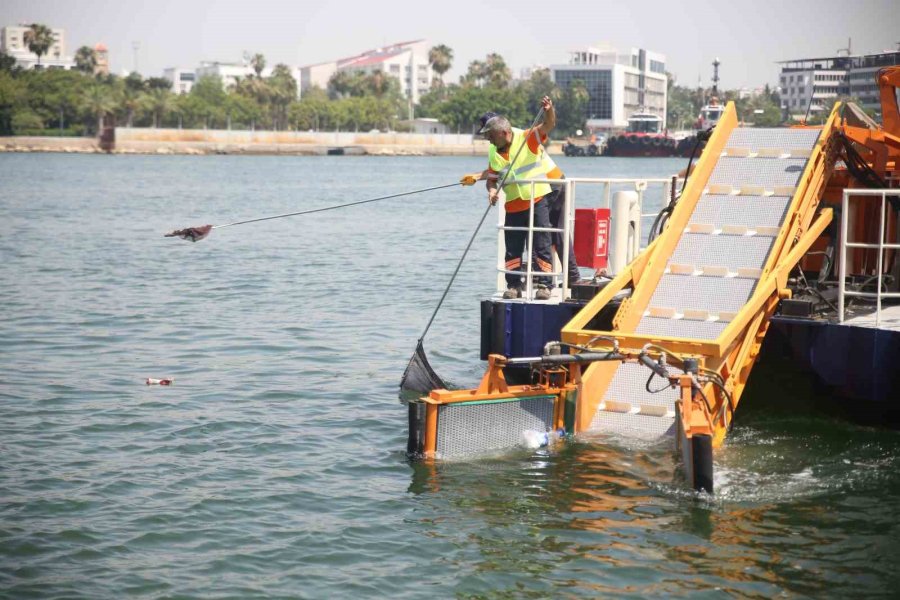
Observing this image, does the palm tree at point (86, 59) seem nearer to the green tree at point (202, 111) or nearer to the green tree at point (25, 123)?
the green tree at point (202, 111)

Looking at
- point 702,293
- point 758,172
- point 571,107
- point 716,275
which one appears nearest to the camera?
point 702,293

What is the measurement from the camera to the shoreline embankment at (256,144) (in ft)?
468

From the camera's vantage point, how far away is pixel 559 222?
42.3 ft

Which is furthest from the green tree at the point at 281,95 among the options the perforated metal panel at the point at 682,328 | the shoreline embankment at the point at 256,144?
the perforated metal panel at the point at 682,328

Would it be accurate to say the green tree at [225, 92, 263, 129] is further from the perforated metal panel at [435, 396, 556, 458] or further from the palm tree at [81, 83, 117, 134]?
the perforated metal panel at [435, 396, 556, 458]

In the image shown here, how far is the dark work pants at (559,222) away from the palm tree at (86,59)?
192705mm

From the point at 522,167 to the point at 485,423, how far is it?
3.57 metres

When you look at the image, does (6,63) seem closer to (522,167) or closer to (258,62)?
(258,62)

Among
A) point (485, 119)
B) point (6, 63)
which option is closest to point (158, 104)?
point (6, 63)

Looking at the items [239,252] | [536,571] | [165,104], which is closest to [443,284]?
[239,252]

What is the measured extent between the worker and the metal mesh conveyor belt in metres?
1.55

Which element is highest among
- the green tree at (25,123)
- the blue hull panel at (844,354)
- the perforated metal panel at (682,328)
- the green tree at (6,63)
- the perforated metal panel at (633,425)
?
the green tree at (6,63)

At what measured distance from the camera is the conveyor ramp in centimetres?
1004

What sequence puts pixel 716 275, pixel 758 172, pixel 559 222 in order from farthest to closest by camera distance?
1. pixel 559 222
2. pixel 758 172
3. pixel 716 275
